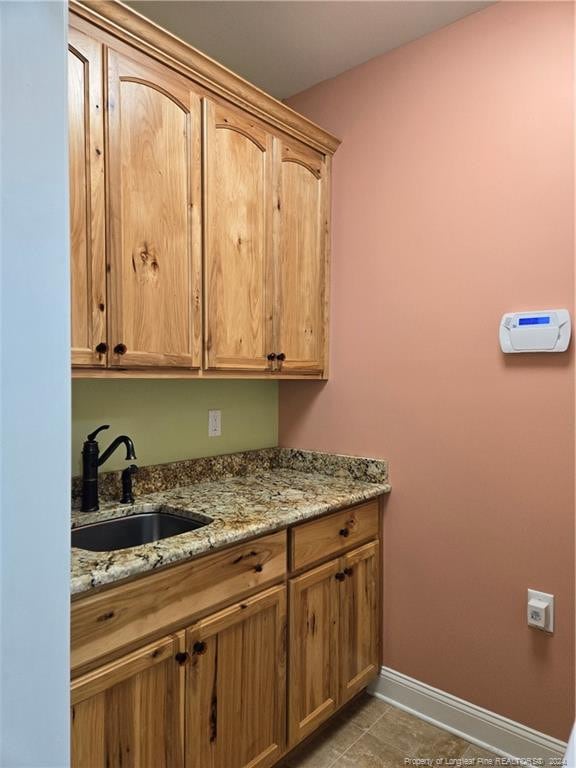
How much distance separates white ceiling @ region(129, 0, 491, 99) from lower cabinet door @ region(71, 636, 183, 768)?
2173 mm

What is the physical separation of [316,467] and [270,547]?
31.0 inches

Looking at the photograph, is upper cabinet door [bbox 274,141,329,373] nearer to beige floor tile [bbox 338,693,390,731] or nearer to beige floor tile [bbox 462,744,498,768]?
beige floor tile [bbox 338,693,390,731]

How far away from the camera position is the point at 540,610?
180 centimetres

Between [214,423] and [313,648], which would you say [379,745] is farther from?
[214,423]

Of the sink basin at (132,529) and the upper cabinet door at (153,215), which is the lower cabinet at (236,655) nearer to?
the sink basin at (132,529)

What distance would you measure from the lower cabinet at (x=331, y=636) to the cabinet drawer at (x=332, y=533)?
48mm

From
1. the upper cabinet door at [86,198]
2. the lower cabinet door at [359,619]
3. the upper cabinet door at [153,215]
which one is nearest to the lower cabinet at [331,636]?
the lower cabinet door at [359,619]

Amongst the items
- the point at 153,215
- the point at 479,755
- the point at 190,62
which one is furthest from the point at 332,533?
the point at 190,62

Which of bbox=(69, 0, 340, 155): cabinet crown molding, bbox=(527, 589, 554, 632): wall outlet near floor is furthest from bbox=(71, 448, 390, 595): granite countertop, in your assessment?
bbox=(69, 0, 340, 155): cabinet crown molding

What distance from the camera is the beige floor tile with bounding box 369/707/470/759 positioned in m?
1.89

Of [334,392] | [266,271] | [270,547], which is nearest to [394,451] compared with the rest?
[334,392]

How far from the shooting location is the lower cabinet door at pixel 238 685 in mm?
1437

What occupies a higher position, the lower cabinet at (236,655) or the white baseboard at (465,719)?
the lower cabinet at (236,655)

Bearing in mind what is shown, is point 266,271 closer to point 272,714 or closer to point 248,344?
point 248,344
